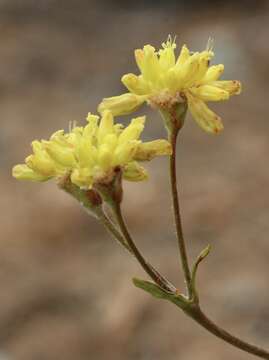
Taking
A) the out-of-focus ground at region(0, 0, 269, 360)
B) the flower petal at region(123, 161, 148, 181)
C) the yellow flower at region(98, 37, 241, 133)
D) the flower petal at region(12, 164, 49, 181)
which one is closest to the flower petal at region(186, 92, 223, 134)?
the yellow flower at region(98, 37, 241, 133)

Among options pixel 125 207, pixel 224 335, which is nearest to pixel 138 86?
pixel 224 335

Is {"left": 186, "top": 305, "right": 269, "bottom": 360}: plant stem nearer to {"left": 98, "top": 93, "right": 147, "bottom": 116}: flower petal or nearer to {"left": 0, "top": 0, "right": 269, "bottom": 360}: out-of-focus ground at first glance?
{"left": 98, "top": 93, "right": 147, "bottom": 116}: flower petal

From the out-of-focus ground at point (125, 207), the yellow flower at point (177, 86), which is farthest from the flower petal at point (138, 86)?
the out-of-focus ground at point (125, 207)

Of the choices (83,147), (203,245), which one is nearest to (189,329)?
(203,245)

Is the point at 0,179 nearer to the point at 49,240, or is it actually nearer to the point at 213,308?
the point at 49,240

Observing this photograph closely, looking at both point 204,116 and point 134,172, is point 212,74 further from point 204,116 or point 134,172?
point 134,172

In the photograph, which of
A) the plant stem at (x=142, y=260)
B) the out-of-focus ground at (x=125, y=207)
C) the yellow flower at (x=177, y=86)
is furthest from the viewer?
→ the out-of-focus ground at (x=125, y=207)

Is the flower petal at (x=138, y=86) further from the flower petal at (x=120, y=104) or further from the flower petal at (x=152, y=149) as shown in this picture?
the flower petal at (x=152, y=149)
